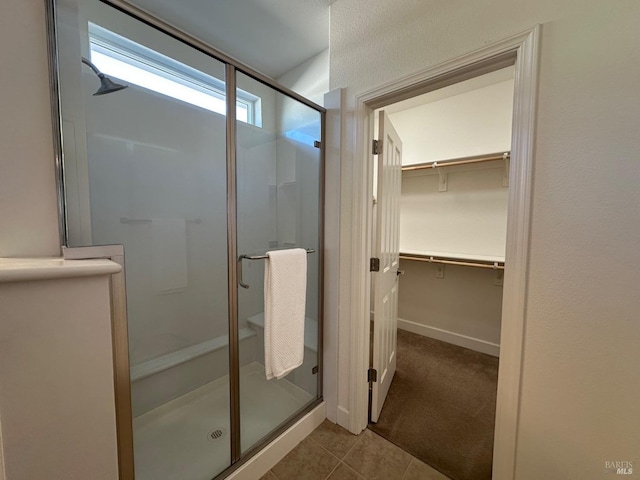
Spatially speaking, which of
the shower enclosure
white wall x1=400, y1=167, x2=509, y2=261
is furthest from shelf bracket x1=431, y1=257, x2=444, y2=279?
the shower enclosure

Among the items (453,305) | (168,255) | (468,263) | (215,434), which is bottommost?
(215,434)

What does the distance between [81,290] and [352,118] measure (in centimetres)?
143

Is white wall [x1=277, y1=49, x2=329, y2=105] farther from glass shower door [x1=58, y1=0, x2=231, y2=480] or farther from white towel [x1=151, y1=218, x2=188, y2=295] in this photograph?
white towel [x1=151, y1=218, x2=188, y2=295]

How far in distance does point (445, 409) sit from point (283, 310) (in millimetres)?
1441

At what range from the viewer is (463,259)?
2279 mm

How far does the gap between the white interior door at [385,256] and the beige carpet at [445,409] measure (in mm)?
160

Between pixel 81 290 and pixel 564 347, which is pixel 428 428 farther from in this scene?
pixel 81 290

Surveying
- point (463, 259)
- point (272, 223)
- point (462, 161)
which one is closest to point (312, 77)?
point (272, 223)

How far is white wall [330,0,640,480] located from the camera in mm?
800

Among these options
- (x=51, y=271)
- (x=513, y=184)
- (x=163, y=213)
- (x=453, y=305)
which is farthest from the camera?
(x=453, y=305)

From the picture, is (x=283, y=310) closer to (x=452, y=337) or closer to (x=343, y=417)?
(x=343, y=417)

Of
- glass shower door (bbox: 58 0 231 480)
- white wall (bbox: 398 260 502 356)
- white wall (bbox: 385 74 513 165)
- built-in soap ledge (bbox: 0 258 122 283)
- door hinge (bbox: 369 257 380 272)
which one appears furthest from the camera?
white wall (bbox: 398 260 502 356)

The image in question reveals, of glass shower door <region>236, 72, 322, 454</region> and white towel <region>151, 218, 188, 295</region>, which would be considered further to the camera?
white towel <region>151, 218, 188, 295</region>

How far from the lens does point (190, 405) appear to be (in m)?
1.63
